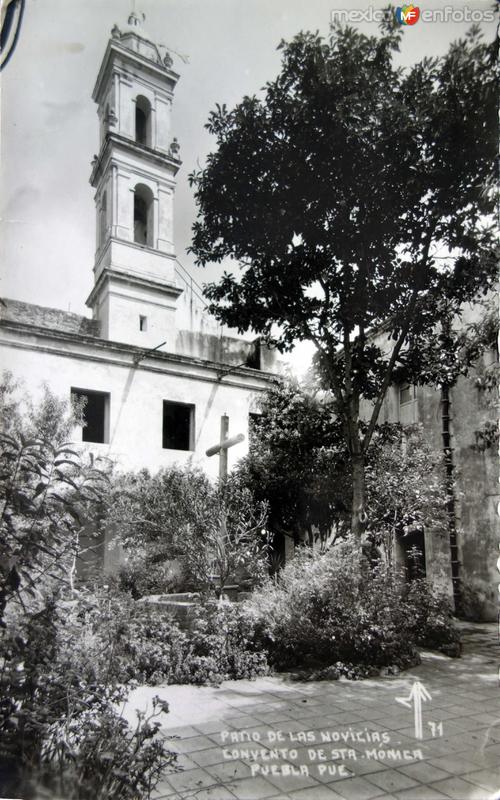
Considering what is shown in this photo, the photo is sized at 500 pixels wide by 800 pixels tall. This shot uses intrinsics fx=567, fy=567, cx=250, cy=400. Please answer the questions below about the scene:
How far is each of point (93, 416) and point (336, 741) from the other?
131 inches

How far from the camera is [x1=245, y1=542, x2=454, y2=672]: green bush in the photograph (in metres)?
5.62

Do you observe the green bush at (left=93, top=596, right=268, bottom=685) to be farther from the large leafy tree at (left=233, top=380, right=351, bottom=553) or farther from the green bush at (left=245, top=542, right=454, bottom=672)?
the large leafy tree at (left=233, top=380, right=351, bottom=553)

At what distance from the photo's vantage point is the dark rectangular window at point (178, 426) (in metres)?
6.52

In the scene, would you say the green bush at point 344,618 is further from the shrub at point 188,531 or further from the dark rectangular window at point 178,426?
the dark rectangular window at point 178,426

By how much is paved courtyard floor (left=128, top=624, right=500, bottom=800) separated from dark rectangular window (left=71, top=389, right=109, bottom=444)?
90.0 inches

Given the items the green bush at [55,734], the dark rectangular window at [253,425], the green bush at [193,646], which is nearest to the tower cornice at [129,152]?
the dark rectangular window at [253,425]

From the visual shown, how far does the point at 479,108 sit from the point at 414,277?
4.89 feet

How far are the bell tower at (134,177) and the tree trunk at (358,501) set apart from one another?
2602mm

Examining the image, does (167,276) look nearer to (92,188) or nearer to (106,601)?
(92,188)

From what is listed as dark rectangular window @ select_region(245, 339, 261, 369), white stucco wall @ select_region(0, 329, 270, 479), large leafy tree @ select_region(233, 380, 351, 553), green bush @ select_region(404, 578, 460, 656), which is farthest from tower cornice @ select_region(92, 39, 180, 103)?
green bush @ select_region(404, 578, 460, 656)

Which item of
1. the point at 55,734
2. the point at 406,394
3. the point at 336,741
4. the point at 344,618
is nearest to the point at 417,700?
the point at 336,741

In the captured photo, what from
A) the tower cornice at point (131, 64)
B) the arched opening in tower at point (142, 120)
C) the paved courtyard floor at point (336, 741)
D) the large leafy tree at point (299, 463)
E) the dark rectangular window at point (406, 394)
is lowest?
the paved courtyard floor at point (336, 741)

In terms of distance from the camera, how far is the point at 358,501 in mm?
6102

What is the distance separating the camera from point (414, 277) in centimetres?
534
